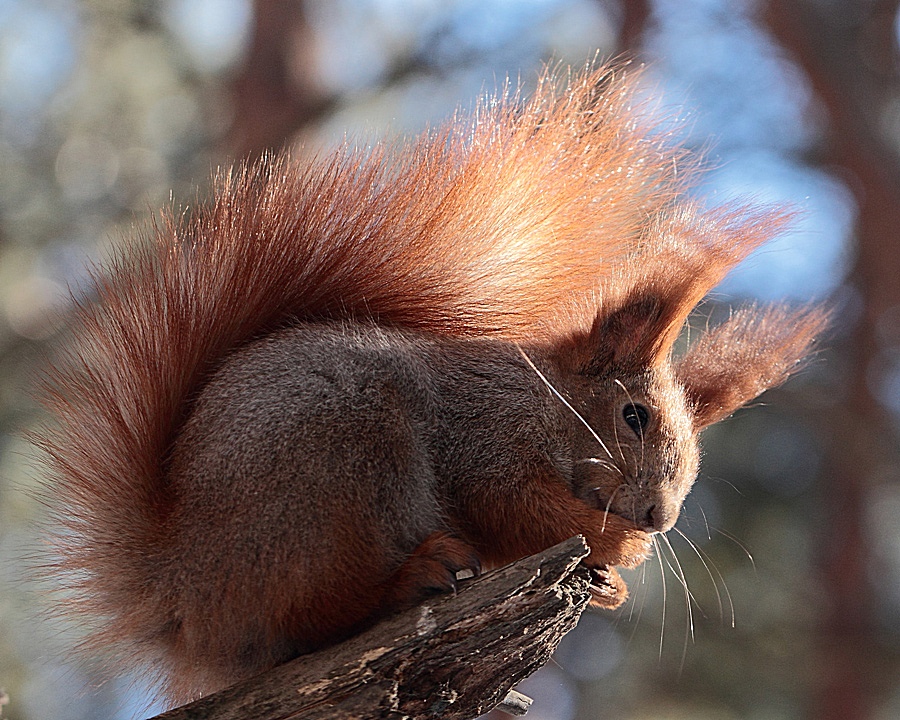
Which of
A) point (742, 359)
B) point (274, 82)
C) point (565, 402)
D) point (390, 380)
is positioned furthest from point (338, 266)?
point (274, 82)

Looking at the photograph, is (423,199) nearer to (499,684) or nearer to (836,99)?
(499,684)

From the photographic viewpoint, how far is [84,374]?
4.13 ft

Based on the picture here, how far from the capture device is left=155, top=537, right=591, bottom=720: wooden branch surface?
98 centimetres

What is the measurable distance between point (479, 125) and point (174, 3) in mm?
4102

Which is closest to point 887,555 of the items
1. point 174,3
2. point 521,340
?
point 521,340

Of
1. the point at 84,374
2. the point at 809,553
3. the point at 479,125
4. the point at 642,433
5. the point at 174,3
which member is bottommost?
the point at 809,553

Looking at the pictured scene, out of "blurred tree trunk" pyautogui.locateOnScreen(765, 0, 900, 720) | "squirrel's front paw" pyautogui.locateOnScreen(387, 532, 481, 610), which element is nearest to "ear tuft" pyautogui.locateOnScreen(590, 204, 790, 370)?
"squirrel's front paw" pyautogui.locateOnScreen(387, 532, 481, 610)

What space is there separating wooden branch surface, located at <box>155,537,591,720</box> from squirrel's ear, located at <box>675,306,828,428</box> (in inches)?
18.1

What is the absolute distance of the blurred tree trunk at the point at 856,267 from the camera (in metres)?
3.07

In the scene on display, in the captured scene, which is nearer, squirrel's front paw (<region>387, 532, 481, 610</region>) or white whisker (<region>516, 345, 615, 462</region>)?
squirrel's front paw (<region>387, 532, 481, 610</region>)

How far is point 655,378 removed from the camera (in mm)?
1293

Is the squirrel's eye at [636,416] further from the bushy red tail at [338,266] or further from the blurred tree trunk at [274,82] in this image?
the blurred tree trunk at [274,82]

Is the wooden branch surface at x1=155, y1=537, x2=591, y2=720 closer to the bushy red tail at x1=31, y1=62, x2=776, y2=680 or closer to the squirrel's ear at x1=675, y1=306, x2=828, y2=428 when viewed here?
the bushy red tail at x1=31, y1=62, x2=776, y2=680

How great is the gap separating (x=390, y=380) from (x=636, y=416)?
0.35m
